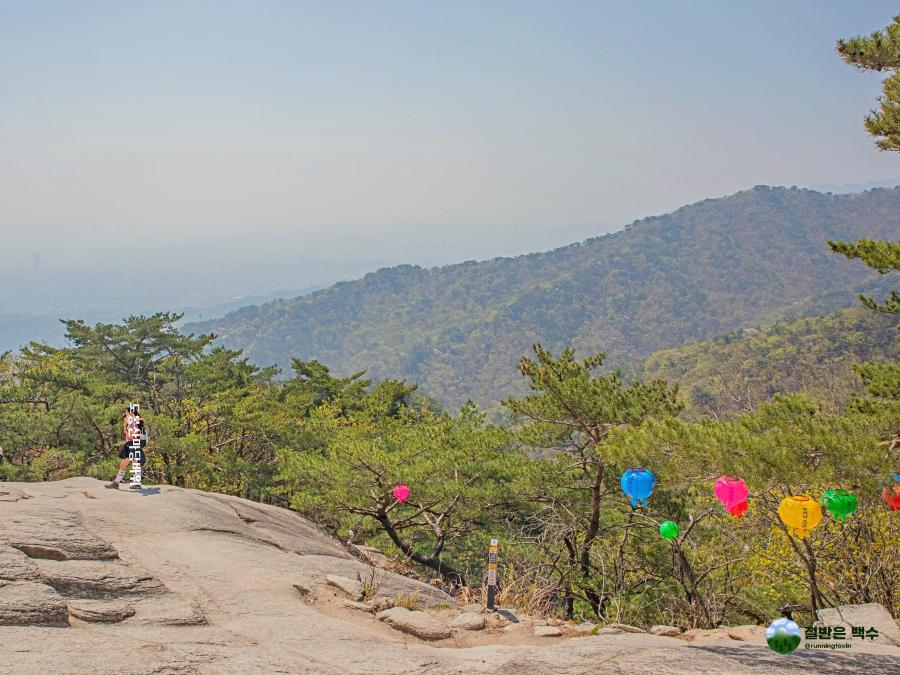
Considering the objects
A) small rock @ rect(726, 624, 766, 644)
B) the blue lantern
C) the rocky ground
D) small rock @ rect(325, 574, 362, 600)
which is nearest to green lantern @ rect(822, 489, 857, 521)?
the rocky ground

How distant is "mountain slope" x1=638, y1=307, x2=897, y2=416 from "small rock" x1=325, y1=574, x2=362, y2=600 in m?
59.8

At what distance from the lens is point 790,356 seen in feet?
301

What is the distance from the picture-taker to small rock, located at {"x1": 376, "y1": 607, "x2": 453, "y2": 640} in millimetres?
8312

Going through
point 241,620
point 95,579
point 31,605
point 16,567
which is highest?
point 16,567

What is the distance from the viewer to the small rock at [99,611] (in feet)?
22.6

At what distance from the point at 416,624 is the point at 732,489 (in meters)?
4.01

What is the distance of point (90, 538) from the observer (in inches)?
352

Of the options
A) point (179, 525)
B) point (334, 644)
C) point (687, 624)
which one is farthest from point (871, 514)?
point (179, 525)

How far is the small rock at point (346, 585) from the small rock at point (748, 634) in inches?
180

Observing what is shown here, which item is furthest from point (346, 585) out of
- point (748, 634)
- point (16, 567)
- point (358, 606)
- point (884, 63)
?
point (884, 63)

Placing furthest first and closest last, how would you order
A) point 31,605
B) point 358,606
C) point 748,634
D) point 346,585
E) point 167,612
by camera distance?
1. point 346,585
2. point 358,606
3. point 748,634
4. point 167,612
5. point 31,605

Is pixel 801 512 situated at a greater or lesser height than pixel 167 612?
greater

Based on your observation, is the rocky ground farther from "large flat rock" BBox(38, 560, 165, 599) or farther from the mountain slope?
the mountain slope

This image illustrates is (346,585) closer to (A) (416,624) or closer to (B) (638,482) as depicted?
(A) (416,624)
